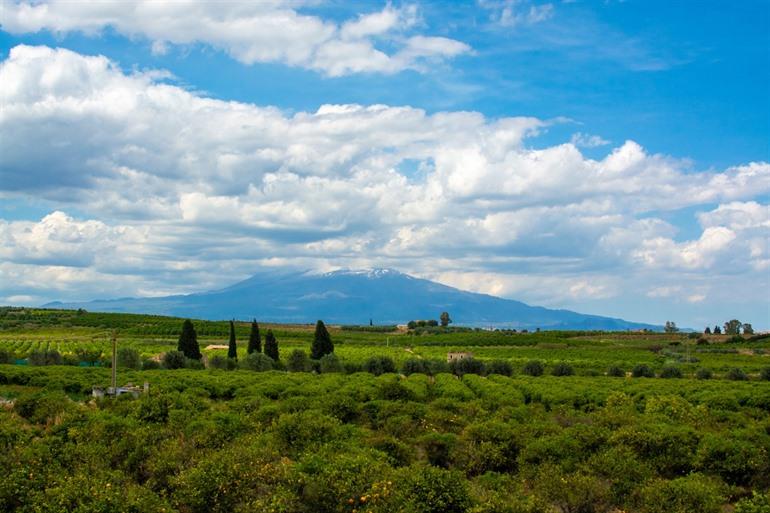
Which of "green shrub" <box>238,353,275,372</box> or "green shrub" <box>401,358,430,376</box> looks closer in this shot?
"green shrub" <box>238,353,275,372</box>

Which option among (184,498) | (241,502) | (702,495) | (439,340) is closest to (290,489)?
(241,502)

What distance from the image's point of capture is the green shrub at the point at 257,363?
72250mm

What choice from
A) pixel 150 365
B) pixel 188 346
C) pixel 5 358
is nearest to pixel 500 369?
pixel 188 346

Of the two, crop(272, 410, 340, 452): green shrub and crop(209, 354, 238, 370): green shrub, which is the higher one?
crop(272, 410, 340, 452): green shrub

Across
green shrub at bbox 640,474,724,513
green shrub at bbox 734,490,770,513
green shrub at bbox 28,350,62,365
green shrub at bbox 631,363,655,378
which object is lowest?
green shrub at bbox 631,363,655,378

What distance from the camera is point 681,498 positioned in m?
18.2

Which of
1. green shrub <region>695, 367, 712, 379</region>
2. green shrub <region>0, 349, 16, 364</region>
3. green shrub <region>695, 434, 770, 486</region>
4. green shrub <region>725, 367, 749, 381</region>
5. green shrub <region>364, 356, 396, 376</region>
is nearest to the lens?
green shrub <region>695, 434, 770, 486</region>

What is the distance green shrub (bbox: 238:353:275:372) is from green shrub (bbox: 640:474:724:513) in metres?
56.7

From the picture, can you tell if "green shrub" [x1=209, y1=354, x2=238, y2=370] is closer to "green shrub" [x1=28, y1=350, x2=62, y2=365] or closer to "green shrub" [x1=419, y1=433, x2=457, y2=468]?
"green shrub" [x1=28, y1=350, x2=62, y2=365]

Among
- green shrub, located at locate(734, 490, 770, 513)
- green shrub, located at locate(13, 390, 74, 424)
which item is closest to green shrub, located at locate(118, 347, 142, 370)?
green shrub, located at locate(13, 390, 74, 424)

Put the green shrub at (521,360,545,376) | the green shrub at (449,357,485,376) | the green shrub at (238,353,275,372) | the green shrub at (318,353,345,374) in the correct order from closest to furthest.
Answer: the green shrub at (318,353,345,374) → the green shrub at (238,353,275,372) → the green shrub at (449,357,485,376) → the green shrub at (521,360,545,376)

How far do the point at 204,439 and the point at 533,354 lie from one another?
3653 inches

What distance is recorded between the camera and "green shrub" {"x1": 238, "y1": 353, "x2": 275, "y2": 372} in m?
72.2

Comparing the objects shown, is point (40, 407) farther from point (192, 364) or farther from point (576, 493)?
point (192, 364)
